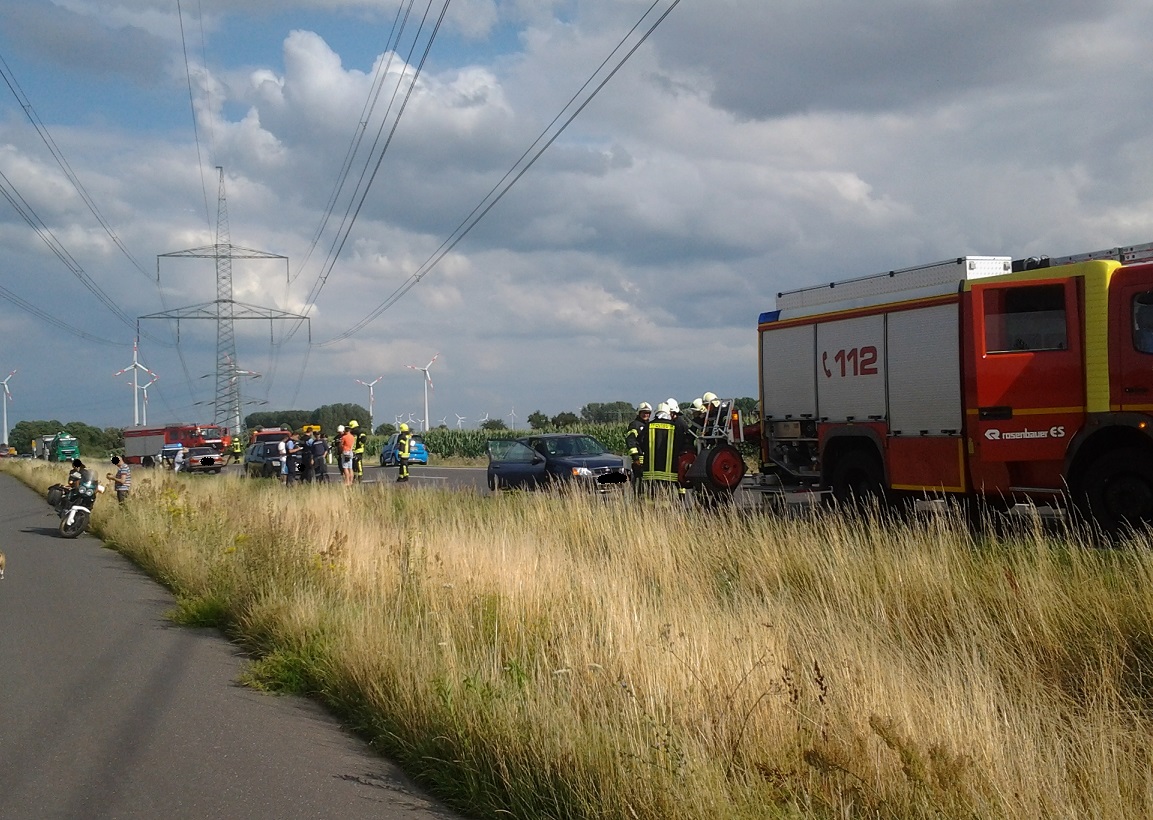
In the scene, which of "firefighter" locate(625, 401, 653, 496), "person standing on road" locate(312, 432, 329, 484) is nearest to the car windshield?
"firefighter" locate(625, 401, 653, 496)

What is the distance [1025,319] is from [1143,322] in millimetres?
1395

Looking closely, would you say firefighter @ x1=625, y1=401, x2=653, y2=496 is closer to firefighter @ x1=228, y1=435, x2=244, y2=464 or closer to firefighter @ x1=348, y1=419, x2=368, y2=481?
firefighter @ x1=348, y1=419, x2=368, y2=481

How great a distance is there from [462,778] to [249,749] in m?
1.54

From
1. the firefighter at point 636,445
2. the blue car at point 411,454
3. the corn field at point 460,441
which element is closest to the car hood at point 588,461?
the firefighter at point 636,445

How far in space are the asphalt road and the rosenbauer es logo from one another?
28.7 ft

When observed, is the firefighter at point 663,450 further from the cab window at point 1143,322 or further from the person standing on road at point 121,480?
the person standing on road at point 121,480

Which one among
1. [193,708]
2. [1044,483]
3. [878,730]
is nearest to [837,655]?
[878,730]

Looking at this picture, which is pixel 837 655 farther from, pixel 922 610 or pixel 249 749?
pixel 249 749

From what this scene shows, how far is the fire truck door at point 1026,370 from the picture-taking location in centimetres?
1240

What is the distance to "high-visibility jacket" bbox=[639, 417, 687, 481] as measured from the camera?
1831 centimetres

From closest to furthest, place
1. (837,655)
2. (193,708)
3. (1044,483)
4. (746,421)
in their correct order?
(837,655)
(193,708)
(1044,483)
(746,421)

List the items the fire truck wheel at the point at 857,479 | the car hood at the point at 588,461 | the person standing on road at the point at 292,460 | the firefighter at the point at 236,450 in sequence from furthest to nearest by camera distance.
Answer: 1. the firefighter at the point at 236,450
2. the person standing on road at the point at 292,460
3. the car hood at the point at 588,461
4. the fire truck wheel at the point at 857,479

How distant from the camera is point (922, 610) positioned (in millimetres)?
8102

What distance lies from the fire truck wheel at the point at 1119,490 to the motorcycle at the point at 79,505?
18704 mm
